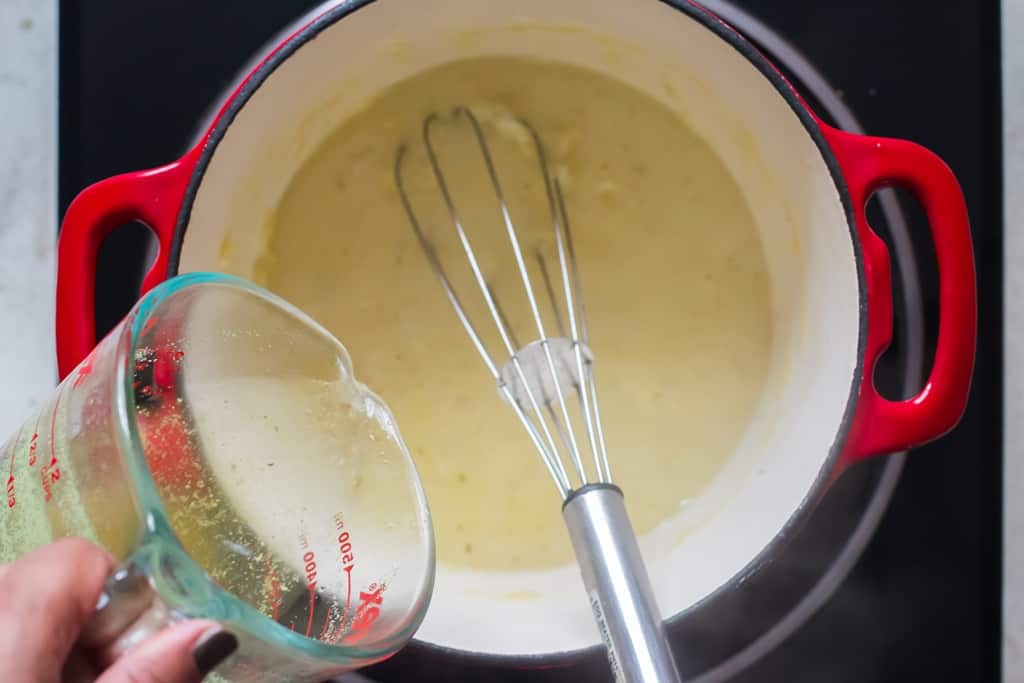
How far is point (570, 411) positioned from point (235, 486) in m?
0.32

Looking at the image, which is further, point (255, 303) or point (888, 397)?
point (888, 397)

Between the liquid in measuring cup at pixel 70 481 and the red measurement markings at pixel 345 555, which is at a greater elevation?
the liquid in measuring cup at pixel 70 481

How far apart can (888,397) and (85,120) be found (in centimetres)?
68

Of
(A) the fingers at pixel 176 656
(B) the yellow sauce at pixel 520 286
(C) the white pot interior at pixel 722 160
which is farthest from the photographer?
(B) the yellow sauce at pixel 520 286

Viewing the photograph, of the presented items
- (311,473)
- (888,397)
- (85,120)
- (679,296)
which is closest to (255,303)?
(311,473)

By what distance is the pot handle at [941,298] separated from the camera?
54 cm

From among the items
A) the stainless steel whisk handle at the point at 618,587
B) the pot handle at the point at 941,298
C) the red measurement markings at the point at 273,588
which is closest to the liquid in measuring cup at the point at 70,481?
the red measurement markings at the point at 273,588

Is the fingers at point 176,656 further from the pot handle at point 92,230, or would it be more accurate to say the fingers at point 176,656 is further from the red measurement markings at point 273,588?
the pot handle at point 92,230

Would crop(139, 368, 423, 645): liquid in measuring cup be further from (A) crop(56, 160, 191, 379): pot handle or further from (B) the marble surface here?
(B) the marble surface

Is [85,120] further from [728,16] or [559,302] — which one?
[728,16]

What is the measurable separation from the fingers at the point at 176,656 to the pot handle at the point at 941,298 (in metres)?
0.39

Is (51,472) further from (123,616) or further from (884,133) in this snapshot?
(884,133)

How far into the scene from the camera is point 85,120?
68 centimetres

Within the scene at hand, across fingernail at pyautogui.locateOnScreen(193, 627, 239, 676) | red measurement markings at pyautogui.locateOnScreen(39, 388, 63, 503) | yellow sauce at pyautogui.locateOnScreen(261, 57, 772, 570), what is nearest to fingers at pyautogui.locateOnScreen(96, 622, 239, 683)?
fingernail at pyautogui.locateOnScreen(193, 627, 239, 676)
